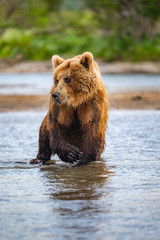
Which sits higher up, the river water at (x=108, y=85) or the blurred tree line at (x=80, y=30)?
the blurred tree line at (x=80, y=30)

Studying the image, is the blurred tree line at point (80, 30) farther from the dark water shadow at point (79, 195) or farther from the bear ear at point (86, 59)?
the dark water shadow at point (79, 195)

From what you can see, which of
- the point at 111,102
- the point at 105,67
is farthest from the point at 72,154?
the point at 105,67

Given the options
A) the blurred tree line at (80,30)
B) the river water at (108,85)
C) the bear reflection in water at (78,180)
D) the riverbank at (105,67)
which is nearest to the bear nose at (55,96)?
the bear reflection in water at (78,180)

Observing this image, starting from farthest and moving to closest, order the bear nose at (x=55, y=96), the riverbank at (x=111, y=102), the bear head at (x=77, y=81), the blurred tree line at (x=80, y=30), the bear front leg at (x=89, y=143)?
the blurred tree line at (x=80, y=30) → the riverbank at (x=111, y=102) → the bear front leg at (x=89, y=143) → the bear head at (x=77, y=81) → the bear nose at (x=55, y=96)

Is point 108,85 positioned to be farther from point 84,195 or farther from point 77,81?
point 84,195

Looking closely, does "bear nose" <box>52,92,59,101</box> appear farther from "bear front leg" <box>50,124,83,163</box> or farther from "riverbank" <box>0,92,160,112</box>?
"riverbank" <box>0,92,160,112</box>

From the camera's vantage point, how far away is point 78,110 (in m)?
5.92

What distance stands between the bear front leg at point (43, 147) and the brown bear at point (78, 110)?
6.7 inches

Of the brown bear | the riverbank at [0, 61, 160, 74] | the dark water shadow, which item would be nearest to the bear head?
the brown bear

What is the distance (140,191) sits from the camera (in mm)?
4723

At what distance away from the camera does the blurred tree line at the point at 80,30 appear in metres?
37.7

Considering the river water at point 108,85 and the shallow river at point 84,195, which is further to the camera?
the river water at point 108,85

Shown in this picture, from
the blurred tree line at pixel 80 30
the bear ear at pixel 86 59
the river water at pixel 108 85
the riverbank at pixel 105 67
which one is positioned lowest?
the bear ear at pixel 86 59

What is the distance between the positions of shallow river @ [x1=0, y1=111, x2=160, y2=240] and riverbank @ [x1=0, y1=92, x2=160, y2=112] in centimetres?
635
